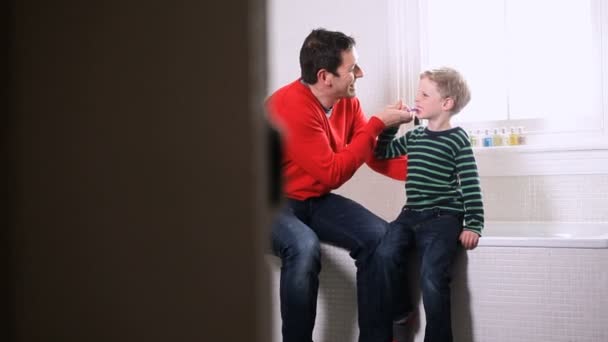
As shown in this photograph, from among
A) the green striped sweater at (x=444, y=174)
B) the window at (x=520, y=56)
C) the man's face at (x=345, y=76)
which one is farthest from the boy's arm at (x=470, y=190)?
the window at (x=520, y=56)

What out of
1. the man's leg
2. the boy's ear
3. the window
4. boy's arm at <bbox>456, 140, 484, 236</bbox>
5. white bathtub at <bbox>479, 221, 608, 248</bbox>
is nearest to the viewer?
the man's leg

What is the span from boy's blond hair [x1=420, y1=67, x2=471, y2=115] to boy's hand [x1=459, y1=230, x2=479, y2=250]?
15.1 inches

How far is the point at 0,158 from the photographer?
217mm

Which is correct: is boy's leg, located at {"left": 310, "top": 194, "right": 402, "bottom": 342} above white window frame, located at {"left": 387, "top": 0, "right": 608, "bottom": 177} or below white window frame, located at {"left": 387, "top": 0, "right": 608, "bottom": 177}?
below

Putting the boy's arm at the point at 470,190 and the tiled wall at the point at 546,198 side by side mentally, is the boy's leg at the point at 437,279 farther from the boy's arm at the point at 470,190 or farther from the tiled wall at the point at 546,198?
the tiled wall at the point at 546,198

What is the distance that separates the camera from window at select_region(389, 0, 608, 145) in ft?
8.15

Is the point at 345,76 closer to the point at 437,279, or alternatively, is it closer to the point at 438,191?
the point at 438,191

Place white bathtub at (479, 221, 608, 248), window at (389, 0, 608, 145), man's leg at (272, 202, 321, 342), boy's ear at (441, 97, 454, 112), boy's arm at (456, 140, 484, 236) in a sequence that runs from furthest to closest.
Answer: window at (389, 0, 608, 145)
white bathtub at (479, 221, 608, 248)
boy's ear at (441, 97, 454, 112)
boy's arm at (456, 140, 484, 236)
man's leg at (272, 202, 321, 342)

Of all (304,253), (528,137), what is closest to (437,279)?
(304,253)

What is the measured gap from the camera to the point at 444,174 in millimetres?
1867

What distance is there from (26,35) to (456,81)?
6.05 ft

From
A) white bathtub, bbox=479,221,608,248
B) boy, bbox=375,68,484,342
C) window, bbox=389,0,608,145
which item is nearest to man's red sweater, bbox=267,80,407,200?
boy, bbox=375,68,484,342

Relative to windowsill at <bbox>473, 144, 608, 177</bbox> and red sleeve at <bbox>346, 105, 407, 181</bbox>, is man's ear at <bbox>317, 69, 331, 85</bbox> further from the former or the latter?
windowsill at <bbox>473, 144, 608, 177</bbox>

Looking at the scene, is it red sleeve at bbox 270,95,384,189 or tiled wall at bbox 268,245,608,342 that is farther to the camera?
red sleeve at bbox 270,95,384,189
